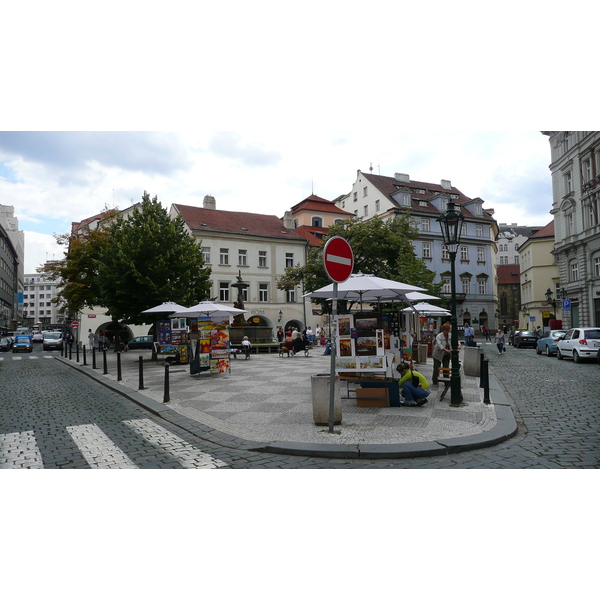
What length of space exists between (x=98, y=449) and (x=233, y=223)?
4608 centimetres

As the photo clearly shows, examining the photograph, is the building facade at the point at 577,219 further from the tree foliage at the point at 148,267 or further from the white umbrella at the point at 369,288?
the white umbrella at the point at 369,288

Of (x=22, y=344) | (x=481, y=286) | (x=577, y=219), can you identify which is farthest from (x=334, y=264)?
(x=481, y=286)

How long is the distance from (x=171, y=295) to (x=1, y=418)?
50.6 ft

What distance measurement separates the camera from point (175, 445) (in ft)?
23.9

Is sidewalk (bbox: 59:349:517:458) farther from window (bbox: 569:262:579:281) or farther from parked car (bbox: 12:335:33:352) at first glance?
window (bbox: 569:262:579:281)

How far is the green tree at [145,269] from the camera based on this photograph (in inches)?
945

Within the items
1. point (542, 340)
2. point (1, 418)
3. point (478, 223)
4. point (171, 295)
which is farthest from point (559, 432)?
point (478, 223)

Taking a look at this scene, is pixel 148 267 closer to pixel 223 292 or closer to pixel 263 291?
pixel 223 292

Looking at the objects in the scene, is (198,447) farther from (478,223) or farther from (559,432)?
(478,223)

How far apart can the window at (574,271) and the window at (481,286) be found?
21.9m

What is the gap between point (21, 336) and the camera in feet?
140
